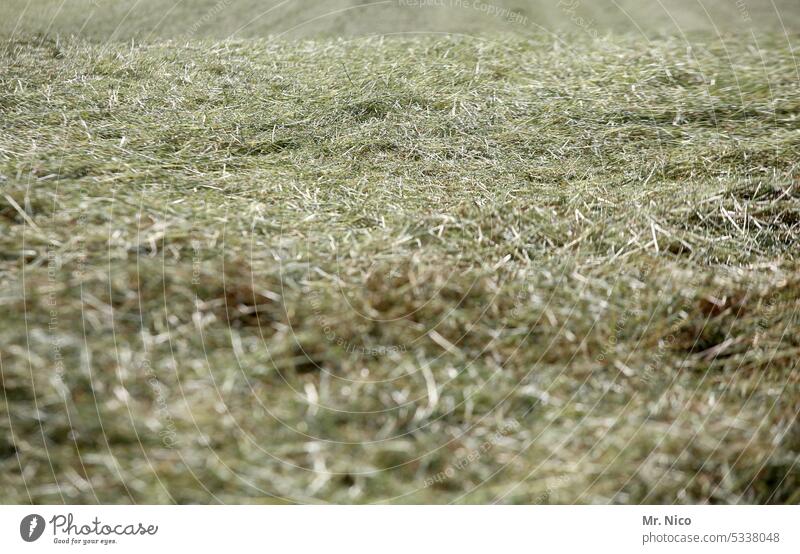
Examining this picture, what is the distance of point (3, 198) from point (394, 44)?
6.05 ft

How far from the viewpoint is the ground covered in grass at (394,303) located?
1336mm

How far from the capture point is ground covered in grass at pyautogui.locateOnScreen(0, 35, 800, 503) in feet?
4.38

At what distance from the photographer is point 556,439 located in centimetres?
138

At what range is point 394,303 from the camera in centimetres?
160

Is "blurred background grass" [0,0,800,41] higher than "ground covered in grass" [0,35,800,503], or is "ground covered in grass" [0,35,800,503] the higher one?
"blurred background grass" [0,0,800,41]

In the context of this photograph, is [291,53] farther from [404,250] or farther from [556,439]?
[556,439]

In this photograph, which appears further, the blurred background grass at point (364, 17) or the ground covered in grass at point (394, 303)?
the blurred background grass at point (364, 17)

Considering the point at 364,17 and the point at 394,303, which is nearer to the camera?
the point at 394,303
